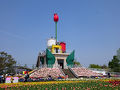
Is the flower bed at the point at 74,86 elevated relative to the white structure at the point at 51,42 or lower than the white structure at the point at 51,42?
lower

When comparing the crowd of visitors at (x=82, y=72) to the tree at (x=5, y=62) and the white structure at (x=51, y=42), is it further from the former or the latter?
the tree at (x=5, y=62)

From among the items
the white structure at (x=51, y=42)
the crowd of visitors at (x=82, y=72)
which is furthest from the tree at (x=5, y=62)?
the crowd of visitors at (x=82, y=72)

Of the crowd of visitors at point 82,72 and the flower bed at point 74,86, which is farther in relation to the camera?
the crowd of visitors at point 82,72

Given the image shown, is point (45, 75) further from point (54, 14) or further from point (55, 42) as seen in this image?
point (54, 14)

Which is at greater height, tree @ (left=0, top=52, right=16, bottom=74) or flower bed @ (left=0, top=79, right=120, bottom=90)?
tree @ (left=0, top=52, right=16, bottom=74)

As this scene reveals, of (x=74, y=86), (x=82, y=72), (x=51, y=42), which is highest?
(x=51, y=42)

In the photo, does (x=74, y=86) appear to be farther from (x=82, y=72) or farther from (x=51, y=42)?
(x=51, y=42)

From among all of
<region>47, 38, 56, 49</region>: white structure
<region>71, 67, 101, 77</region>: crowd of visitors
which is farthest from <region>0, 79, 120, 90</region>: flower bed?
<region>47, 38, 56, 49</region>: white structure

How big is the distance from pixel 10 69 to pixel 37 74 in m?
17.1

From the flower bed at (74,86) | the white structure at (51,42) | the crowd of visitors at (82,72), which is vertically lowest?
the flower bed at (74,86)

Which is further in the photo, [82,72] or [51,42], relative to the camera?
[51,42]

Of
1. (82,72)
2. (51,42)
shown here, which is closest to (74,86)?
(82,72)

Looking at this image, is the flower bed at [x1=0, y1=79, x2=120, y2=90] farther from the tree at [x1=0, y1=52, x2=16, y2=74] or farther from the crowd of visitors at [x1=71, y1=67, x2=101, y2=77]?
the tree at [x1=0, y1=52, x2=16, y2=74]

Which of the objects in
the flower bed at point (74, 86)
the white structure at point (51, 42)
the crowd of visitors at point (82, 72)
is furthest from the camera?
the white structure at point (51, 42)
